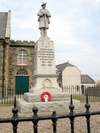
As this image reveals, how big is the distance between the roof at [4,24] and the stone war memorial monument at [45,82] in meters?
13.2

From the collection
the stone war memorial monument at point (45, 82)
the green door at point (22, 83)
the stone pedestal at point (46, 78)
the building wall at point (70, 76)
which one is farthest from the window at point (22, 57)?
the stone pedestal at point (46, 78)

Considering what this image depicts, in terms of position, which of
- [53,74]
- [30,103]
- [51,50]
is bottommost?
[30,103]

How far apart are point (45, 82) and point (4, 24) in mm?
18828

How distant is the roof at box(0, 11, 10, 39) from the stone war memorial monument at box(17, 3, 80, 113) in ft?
43.4

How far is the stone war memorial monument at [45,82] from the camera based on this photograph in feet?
27.4

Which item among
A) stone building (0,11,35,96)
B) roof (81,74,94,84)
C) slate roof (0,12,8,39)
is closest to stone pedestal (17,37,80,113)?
slate roof (0,12,8,39)

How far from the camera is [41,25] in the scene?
32.6 ft

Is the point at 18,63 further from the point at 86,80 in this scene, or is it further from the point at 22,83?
the point at 86,80

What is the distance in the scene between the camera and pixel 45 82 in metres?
9.34

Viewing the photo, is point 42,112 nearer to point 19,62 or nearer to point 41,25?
point 41,25

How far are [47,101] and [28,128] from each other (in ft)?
9.34

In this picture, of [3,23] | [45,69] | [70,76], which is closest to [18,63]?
[3,23]

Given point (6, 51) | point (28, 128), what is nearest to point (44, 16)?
point (28, 128)

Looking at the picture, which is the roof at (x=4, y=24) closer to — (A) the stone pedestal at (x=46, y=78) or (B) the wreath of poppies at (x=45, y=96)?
(A) the stone pedestal at (x=46, y=78)
